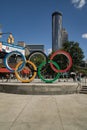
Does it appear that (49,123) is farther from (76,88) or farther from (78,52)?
(78,52)

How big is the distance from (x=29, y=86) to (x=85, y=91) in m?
5.75

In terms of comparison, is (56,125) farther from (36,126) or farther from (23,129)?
(23,129)

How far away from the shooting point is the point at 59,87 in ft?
62.1

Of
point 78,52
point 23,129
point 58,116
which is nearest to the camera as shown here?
point 23,129

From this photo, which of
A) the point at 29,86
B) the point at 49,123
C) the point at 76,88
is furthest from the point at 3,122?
the point at 76,88

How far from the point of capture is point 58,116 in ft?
32.6

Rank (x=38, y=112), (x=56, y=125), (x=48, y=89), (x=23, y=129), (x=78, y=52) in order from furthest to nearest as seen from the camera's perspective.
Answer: (x=78, y=52)
(x=48, y=89)
(x=38, y=112)
(x=56, y=125)
(x=23, y=129)

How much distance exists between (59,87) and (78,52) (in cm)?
4198

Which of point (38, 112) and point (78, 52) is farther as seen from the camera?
point (78, 52)

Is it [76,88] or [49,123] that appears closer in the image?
[49,123]

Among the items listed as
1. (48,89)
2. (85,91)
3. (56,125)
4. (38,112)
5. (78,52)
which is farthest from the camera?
(78,52)

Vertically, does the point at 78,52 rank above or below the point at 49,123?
above

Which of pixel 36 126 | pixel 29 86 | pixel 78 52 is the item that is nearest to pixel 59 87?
pixel 29 86

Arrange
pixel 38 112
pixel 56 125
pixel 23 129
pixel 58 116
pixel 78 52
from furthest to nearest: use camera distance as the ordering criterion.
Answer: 1. pixel 78 52
2. pixel 38 112
3. pixel 58 116
4. pixel 56 125
5. pixel 23 129
